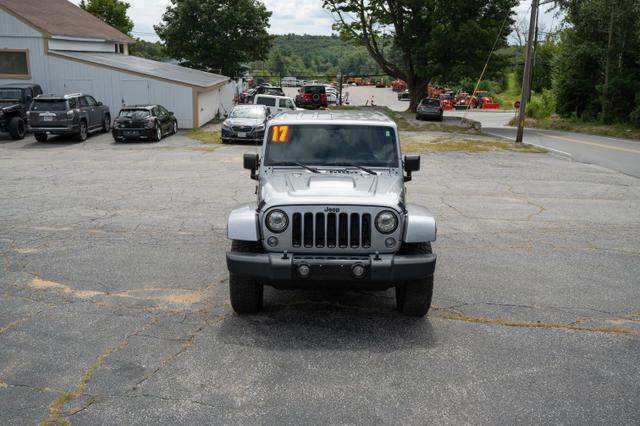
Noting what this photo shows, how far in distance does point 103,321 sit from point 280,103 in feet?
84.3

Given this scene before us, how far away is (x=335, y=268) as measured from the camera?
555 cm

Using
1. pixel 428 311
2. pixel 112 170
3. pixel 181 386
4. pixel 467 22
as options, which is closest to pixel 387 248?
pixel 428 311

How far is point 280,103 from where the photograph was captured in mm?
30938

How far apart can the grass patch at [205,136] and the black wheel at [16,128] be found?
6702mm

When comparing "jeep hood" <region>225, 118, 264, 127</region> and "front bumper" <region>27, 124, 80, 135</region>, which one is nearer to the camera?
"front bumper" <region>27, 124, 80, 135</region>

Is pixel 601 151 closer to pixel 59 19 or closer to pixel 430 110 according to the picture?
pixel 430 110

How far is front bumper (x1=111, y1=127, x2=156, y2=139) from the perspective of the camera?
23.8m

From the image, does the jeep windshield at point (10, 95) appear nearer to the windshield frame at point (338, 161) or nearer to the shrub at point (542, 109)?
the windshield frame at point (338, 161)

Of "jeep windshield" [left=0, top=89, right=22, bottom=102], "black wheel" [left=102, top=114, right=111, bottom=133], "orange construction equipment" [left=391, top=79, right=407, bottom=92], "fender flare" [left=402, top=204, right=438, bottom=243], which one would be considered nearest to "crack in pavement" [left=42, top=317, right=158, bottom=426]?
"fender flare" [left=402, top=204, right=438, bottom=243]

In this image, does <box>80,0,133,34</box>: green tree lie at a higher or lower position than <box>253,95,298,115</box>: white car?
higher

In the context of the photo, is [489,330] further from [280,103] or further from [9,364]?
[280,103]

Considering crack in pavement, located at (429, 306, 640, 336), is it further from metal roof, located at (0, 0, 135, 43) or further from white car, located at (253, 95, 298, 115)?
metal roof, located at (0, 0, 135, 43)

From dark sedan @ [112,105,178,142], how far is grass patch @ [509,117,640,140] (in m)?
26.1

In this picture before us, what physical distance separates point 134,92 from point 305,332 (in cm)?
2625
